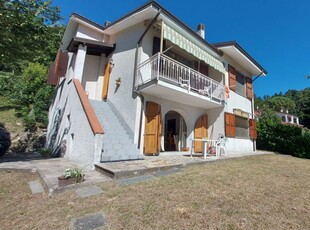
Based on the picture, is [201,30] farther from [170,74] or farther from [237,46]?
[170,74]

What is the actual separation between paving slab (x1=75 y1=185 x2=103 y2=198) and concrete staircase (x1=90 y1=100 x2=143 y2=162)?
2.44 metres

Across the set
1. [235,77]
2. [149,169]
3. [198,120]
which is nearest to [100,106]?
[149,169]

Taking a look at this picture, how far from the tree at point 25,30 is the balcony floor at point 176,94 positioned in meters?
5.17

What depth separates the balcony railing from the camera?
32.6ft

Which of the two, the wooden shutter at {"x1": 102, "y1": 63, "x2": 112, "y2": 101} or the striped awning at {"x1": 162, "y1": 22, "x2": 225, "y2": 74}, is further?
the wooden shutter at {"x1": 102, "y1": 63, "x2": 112, "y2": 101}

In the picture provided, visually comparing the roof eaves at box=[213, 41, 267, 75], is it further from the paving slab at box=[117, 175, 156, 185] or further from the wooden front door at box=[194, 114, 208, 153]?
the paving slab at box=[117, 175, 156, 185]

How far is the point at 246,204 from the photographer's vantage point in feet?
13.6

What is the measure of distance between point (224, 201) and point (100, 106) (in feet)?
29.9

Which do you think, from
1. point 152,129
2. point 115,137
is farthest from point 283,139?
point 115,137

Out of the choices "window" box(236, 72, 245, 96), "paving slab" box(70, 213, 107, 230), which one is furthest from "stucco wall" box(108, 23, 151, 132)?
"window" box(236, 72, 245, 96)

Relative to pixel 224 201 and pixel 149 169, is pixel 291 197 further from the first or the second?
pixel 149 169

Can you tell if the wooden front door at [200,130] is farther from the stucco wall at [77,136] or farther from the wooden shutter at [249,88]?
the stucco wall at [77,136]

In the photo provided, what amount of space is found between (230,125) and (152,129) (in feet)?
23.6

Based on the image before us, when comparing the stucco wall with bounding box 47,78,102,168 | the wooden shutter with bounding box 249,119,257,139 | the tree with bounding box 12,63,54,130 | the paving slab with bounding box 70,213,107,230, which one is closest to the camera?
the paving slab with bounding box 70,213,107,230
